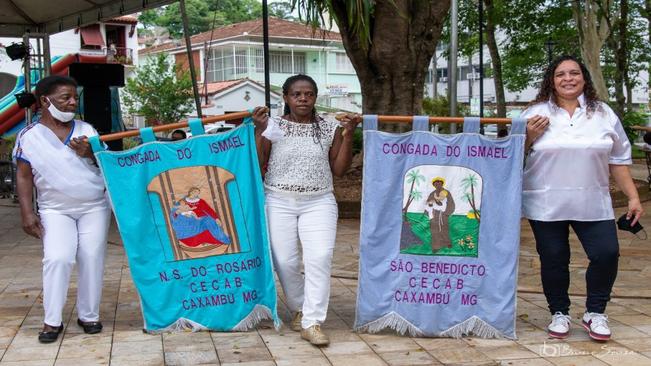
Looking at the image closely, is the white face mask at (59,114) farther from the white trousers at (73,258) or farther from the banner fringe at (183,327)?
the banner fringe at (183,327)

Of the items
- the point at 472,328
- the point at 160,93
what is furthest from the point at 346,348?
the point at 160,93

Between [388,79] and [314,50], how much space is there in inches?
1628

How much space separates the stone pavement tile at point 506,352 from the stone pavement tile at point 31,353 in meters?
2.51

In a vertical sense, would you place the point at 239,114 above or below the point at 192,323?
above

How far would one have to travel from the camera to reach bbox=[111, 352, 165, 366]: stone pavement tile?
431 cm

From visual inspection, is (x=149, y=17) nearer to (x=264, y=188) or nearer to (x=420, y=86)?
(x=420, y=86)

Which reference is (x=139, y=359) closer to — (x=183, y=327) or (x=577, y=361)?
(x=183, y=327)

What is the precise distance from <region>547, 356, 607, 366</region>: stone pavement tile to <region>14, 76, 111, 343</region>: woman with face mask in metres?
2.84

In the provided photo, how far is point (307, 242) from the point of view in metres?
4.79

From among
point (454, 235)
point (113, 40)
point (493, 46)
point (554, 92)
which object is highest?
point (113, 40)

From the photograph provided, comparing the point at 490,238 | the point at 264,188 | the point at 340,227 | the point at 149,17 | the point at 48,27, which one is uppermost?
the point at 149,17

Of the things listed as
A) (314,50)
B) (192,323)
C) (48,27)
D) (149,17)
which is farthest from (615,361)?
(149,17)

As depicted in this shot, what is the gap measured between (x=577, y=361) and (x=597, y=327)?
42 centimetres

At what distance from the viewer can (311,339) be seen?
4.62 meters
